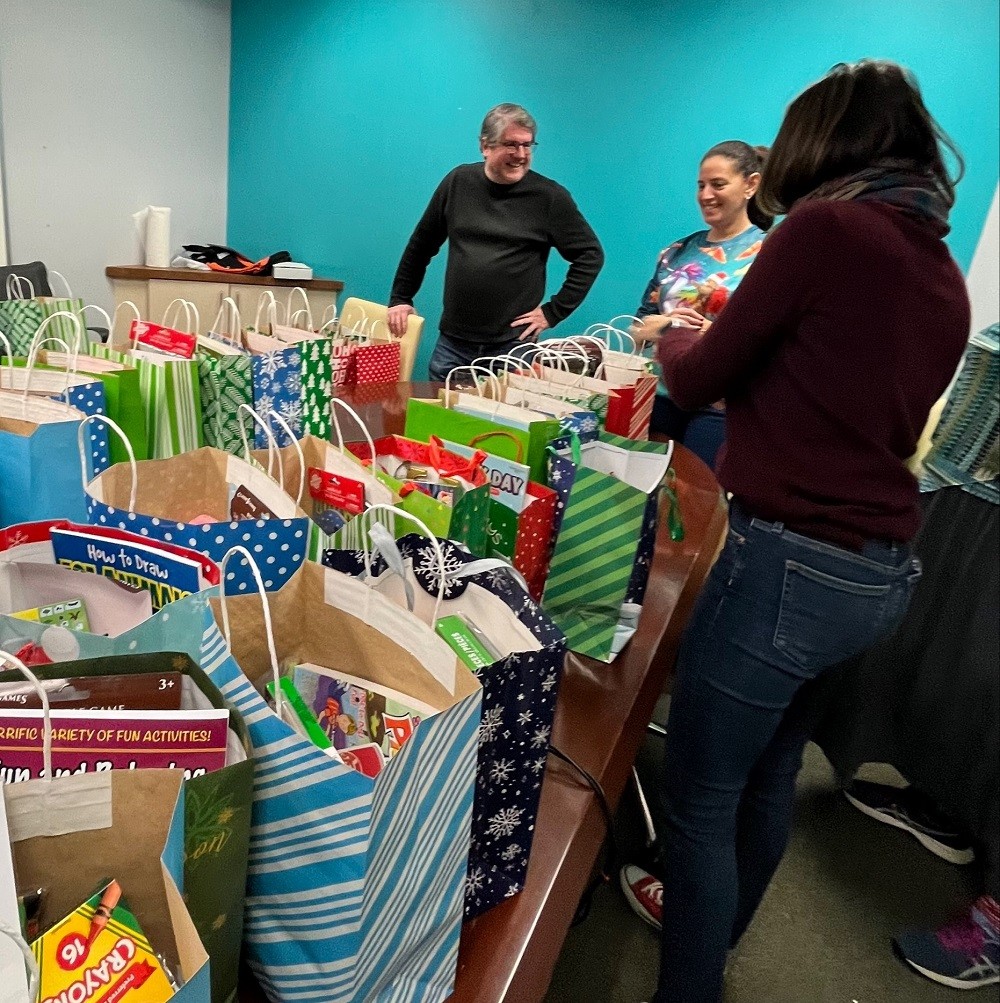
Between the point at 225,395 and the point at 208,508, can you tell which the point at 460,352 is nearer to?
the point at 225,395

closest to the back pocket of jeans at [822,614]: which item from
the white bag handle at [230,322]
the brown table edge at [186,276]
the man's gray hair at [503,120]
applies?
the white bag handle at [230,322]

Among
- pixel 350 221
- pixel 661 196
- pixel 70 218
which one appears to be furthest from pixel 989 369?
pixel 70 218

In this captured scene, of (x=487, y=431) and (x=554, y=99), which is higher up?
(x=554, y=99)

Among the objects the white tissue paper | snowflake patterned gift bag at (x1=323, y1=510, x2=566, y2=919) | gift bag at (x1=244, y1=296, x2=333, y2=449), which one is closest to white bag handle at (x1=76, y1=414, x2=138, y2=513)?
snowflake patterned gift bag at (x1=323, y1=510, x2=566, y2=919)

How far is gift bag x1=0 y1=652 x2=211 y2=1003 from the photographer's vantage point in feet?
1.46

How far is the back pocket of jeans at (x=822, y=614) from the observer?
0.98 metres

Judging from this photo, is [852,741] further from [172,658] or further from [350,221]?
Result: [350,221]

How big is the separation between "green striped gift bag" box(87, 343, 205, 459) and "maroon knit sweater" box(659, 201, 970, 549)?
78cm

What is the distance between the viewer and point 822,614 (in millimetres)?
982

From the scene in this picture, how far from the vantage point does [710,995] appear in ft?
3.90

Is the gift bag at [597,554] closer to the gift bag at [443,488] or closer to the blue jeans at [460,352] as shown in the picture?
the gift bag at [443,488]

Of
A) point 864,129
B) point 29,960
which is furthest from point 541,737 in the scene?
point 864,129

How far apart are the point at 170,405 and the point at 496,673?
0.81 meters

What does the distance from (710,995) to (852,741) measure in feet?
2.89
